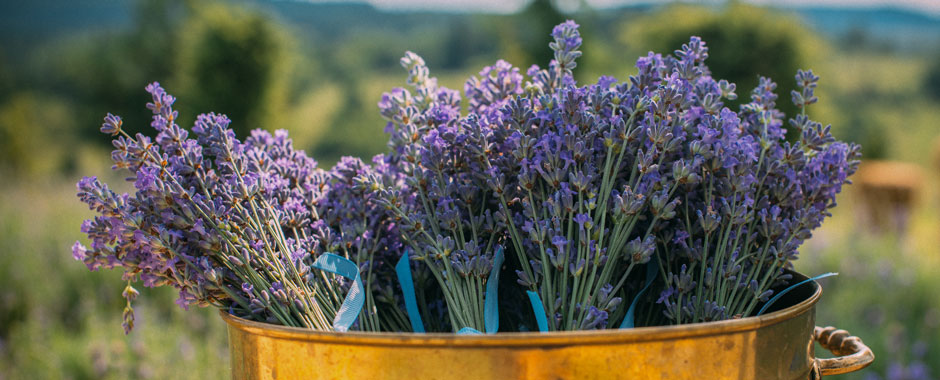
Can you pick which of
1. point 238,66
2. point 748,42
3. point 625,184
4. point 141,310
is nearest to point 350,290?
point 625,184

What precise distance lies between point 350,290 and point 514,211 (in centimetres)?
29

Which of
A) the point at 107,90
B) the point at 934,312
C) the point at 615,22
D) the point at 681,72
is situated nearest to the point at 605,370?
the point at 681,72

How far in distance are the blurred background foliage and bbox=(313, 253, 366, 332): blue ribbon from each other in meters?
0.31

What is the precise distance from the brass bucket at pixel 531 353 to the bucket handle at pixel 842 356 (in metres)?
0.27

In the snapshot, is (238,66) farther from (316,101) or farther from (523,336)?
(316,101)

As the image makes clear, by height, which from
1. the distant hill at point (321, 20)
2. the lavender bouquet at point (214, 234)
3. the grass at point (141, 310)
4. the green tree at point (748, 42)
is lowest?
the grass at point (141, 310)

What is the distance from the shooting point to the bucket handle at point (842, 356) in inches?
39.1

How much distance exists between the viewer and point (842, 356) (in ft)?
3.49

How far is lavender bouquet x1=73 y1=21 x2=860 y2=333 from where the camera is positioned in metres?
0.87

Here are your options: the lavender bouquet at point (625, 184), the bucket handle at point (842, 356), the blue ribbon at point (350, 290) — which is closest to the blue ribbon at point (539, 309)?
the lavender bouquet at point (625, 184)

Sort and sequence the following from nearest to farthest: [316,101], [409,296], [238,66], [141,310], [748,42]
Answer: [409,296] → [141,310] → [748,42] → [238,66] → [316,101]

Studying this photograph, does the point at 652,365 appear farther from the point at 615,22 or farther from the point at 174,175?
the point at 615,22

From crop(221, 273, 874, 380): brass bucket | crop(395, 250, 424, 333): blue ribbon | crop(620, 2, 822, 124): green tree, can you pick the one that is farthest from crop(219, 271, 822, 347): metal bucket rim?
crop(620, 2, 822, 124): green tree

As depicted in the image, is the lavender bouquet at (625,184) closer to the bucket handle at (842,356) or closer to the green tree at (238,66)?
the bucket handle at (842,356)
